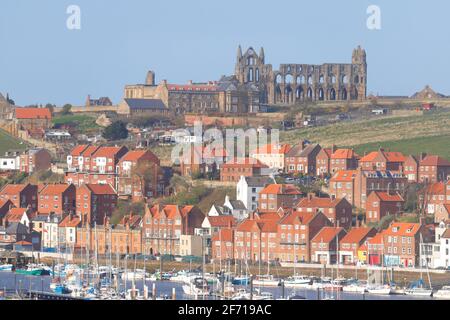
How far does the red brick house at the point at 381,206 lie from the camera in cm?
6662

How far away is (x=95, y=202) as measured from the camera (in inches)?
2899

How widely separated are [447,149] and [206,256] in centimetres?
1798

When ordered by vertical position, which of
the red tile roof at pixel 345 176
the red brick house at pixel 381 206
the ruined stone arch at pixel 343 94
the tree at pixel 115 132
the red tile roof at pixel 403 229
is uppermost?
the ruined stone arch at pixel 343 94

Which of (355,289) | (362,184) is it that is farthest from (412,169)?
(355,289)

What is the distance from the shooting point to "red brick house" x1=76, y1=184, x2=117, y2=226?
240ft

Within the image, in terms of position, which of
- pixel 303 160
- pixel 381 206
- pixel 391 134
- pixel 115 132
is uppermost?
pixel 115 132

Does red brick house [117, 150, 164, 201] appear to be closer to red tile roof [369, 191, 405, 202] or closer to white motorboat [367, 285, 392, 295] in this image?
red tile roof [369, 191, 405, 202]

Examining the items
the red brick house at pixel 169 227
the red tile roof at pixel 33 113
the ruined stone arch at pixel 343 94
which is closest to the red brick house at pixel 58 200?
the red brick house at pixel 169 227

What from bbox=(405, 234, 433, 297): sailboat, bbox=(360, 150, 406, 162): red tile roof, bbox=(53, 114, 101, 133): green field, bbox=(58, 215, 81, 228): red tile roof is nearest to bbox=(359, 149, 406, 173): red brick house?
bbox=(360, 150, 406, 162): red tile roof

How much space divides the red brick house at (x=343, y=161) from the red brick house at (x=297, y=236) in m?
9.89

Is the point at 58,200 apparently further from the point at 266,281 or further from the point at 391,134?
the point at 391,134

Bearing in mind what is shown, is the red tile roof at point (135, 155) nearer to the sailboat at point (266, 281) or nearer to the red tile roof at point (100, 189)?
the red tile roof at point (100, 189)

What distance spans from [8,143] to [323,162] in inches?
856

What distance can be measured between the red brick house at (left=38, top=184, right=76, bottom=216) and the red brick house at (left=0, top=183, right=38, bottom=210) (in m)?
0.64
